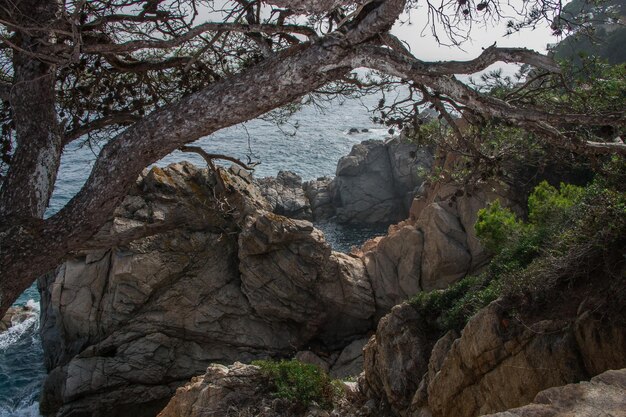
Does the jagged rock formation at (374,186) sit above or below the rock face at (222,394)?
above

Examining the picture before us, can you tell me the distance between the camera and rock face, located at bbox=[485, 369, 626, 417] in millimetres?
3438

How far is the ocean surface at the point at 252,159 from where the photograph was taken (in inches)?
651

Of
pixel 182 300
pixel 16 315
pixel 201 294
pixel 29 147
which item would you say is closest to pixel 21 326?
pixel 16 315

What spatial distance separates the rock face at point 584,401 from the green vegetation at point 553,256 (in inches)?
80.3

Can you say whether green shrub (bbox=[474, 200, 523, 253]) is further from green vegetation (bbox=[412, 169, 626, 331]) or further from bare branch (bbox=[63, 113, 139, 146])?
bare branch (bbox=[63, 113, 139, 146])

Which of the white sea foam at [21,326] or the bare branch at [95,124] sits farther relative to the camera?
the white sea foam at [21,326]

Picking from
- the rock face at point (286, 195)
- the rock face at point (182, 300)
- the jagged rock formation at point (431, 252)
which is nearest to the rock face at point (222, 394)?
the rock face at point (182, 300)

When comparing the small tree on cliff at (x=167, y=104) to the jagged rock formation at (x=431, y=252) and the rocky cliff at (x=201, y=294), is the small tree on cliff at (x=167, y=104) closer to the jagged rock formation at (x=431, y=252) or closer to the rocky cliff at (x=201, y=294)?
the rocky cliff at (x=201, y=294)

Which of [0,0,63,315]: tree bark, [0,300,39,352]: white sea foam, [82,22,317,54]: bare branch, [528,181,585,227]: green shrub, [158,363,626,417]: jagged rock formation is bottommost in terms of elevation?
[0,300,39,352]: white sea foam

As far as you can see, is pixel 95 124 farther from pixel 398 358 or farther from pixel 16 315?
pixel 16 315

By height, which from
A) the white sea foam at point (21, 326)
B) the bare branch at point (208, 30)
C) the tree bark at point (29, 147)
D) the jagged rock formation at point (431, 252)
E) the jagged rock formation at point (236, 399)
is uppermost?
the bare branch at point (208, 30)

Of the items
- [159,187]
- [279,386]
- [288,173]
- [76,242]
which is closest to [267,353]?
[159,187]

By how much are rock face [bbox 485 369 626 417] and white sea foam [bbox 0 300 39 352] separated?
1942cm

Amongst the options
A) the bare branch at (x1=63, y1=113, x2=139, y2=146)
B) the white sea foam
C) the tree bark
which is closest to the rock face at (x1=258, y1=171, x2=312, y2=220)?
the white sea foam
